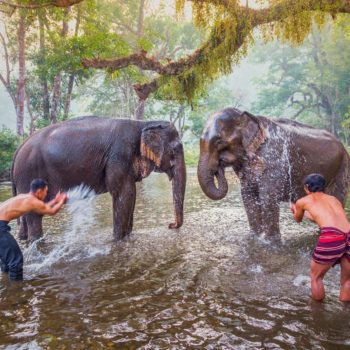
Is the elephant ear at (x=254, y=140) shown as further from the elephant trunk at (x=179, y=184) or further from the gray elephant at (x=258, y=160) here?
the elephant trunk at (x=179, y=184)

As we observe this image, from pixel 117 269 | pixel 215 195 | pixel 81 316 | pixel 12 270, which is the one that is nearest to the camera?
pixel 81 316

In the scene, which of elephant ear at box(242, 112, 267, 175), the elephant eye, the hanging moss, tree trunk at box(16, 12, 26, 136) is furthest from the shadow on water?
tree trunk at box(16, 12, 26, 136)

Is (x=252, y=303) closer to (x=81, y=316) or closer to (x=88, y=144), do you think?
(x=81, y=316)

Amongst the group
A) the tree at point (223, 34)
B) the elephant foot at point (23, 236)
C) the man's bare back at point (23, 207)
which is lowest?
the elephant foot at point (23, 236)

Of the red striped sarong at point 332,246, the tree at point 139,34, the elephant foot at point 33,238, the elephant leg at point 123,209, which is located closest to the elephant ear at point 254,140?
the elephant leg at point 123,209

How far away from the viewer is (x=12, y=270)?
429 cm

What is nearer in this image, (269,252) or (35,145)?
(269,252)

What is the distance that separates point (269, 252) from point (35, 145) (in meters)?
3.61

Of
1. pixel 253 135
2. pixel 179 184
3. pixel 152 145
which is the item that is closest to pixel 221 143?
pixel 253 135

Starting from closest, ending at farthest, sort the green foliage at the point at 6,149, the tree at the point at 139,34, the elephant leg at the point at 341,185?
the elephant leg at the point at 341,185 < the green foliage at the point at 6,149 < the tree at the point at 139,34

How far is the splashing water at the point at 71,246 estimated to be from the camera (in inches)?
200

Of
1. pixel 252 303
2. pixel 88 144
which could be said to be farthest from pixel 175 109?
pixel 252 303

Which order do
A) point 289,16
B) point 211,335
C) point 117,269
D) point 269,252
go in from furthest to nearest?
point 289,16 → point 269,252 → point 117,269 → point 211,335

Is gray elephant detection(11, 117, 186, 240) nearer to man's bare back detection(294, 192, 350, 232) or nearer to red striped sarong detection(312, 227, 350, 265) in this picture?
man's bare back detection(294, 192, 350, 232)
